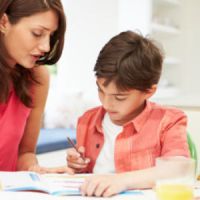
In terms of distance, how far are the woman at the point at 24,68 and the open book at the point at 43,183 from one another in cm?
13

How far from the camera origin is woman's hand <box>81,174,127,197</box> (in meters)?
1.06

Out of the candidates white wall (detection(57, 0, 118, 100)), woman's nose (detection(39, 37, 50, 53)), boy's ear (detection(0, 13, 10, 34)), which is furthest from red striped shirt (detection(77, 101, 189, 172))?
white wall (detection(57, 0, 118, 100))

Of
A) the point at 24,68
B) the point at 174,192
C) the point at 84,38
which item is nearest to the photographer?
the point at 174,192

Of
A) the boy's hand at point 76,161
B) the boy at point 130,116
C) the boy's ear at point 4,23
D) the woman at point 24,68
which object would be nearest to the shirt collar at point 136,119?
the boy at point 130,116

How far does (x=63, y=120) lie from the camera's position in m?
3.46

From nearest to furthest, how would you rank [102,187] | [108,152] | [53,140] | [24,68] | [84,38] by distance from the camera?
[102,187], [108,152], [24,68], [53,140], [84,38]

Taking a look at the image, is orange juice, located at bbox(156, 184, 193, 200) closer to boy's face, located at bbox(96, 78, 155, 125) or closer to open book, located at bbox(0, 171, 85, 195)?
open book, located at bbox(0, 171, 85, 195)

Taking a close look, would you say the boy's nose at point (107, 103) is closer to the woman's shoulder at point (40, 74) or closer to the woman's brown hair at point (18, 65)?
the woman's brown hair at point (18, 65)

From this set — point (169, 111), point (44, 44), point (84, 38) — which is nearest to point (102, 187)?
point (169, 111)

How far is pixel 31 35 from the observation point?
4.81ft

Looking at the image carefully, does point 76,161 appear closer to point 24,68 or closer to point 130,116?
point 130,116

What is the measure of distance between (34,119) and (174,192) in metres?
0.90

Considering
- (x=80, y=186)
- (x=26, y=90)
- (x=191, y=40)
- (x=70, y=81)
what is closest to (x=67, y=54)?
(x=70, y=81)

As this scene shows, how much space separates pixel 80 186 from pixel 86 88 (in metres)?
2.75
